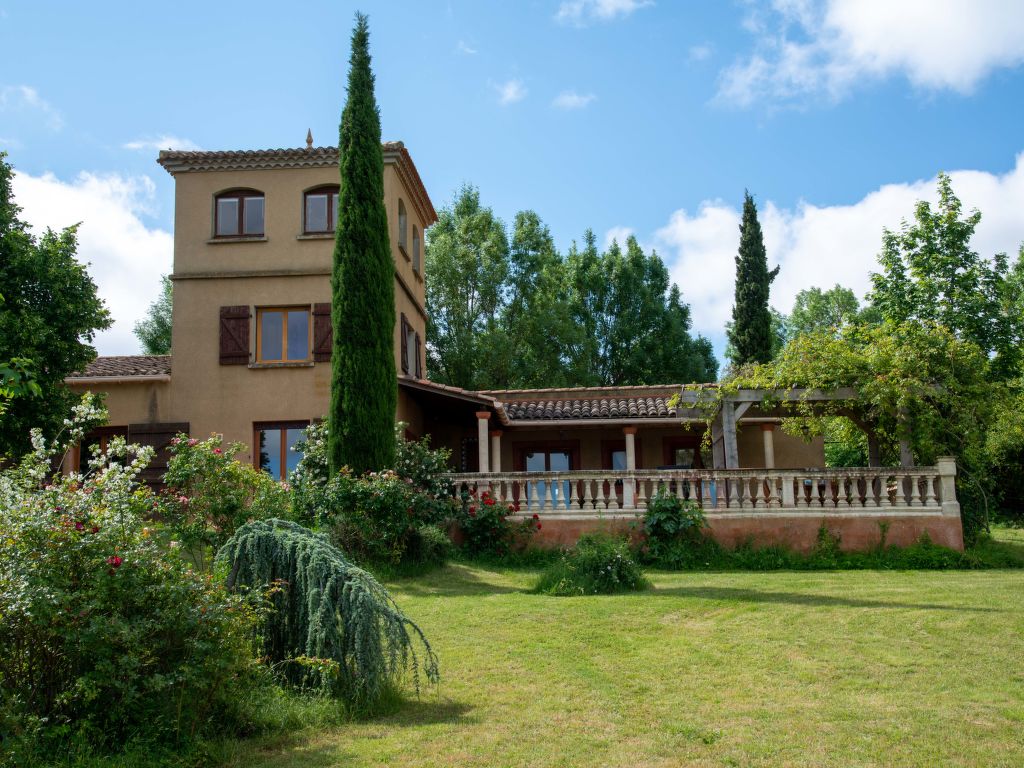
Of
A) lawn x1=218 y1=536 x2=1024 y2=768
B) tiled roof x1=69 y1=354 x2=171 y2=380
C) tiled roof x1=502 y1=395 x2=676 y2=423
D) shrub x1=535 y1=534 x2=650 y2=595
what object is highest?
tiled roof x1=69 y1=354 x2=171 y2=380

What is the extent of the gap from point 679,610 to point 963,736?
4.45 metres

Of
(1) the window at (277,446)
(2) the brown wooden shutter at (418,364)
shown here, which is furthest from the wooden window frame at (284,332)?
(2) the brown wooden shutter at (418,364)

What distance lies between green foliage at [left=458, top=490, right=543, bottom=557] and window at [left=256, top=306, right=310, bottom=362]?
5853 millimetres

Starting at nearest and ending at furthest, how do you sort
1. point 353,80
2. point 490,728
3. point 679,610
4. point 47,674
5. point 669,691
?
1. point 47,674
2. point 490,728
3. point 669,691
4. point 679,610
5. point 353,80

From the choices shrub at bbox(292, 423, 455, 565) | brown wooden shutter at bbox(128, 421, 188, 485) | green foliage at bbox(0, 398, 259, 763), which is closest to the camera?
green foliage at bbox(0, 398, 259, 763)

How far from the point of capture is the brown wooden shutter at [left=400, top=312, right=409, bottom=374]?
2111cm

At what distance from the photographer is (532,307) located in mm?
35375

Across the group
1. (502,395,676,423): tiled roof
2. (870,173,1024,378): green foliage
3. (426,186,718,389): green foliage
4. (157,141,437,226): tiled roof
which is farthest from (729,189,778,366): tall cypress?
(157,141,437,226): tiled roof

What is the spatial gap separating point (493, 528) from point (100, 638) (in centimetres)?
1061

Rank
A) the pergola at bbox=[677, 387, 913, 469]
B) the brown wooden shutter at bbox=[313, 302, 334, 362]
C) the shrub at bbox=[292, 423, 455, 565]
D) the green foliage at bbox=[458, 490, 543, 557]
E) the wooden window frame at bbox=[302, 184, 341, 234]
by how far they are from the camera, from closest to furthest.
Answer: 1. the shrub at bbox=[292, 423, 455, 565]
2. the green foliage at bbox=[458, 490, 543, 557]
3. the pergola at bbox=[677, 387, 913, 469]
4. the brown wooden shutter at bbox=[313, 302, 334, 362]
5. the wooden window frame at bbox=[302, 184, 341, 234]

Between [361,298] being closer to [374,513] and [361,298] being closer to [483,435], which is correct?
[374,513]

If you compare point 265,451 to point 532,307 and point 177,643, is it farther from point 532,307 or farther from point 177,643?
point 532,307

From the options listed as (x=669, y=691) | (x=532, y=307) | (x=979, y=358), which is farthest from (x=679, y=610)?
(x=532, y=307)

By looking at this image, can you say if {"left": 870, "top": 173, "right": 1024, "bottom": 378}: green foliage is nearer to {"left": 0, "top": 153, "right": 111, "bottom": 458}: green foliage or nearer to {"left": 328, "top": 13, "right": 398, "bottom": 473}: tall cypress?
{"left": 328, "top": 13, "right": 398, "bottom": 473}: tall cypress
